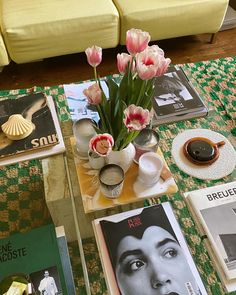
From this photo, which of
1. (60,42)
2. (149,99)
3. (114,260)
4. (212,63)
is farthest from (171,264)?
(60,42)

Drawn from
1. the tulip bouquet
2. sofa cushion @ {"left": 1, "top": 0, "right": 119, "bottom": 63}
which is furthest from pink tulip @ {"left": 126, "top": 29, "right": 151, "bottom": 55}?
sofa cushion @ {"left": 1, "top": 0, "right": 119, "bottom": 63}

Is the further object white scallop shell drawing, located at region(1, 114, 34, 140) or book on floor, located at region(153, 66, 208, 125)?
book on floor, located at region(153, 66, 208, 125)

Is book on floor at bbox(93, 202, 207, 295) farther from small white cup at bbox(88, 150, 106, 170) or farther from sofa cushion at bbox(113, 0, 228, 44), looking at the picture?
sofa cushion at bbox(113, 0, 228, 44)

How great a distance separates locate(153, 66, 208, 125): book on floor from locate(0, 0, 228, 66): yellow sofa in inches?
26.7

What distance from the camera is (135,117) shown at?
28.9 inches

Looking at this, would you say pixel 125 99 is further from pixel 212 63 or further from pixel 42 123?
pixel 212 63

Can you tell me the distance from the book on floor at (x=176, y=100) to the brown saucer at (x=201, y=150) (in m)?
0.14

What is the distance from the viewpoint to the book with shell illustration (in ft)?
3.46

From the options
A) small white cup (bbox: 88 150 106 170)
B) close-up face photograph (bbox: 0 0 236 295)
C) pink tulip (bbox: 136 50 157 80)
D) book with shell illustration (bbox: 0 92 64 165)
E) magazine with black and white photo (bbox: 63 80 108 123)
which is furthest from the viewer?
magazine with black and white photo (bbox: 63 80 108 123)

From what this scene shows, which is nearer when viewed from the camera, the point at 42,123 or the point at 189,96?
the point at 42,123

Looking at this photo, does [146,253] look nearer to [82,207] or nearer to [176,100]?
[82,207]

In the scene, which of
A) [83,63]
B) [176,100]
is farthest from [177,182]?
[83,63]

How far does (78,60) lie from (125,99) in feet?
4.78

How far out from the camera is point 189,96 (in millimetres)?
1297
